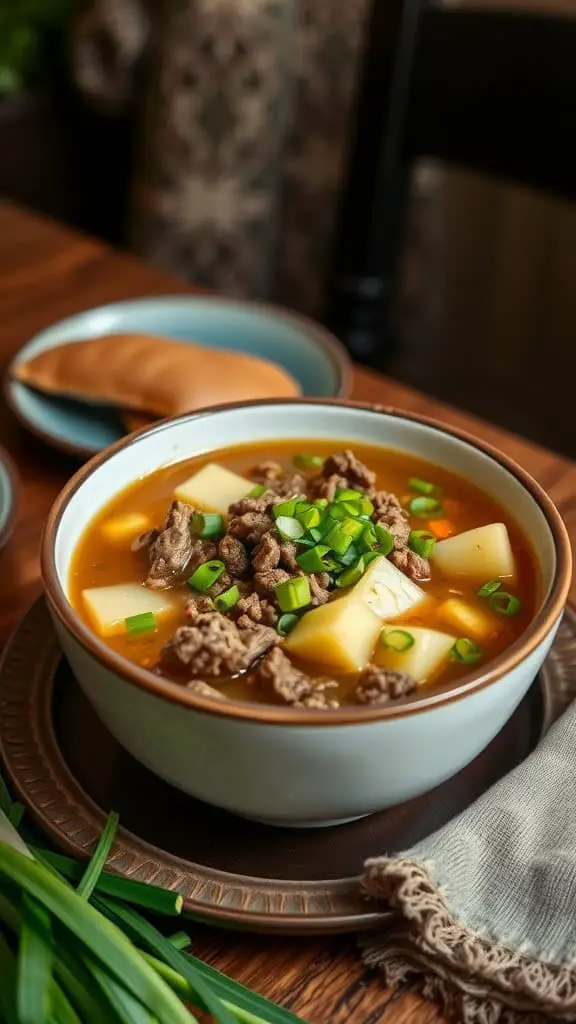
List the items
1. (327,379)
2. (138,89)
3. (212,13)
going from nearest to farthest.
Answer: (327,379)
(212,13)
(138,89)

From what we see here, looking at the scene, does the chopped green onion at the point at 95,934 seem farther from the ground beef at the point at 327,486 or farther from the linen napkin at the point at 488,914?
the ground beef at the point at 327,486

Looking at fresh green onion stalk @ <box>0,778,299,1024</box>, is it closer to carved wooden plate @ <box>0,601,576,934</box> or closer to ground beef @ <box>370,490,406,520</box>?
carved wooden plate @ <box>0,601,576,934</box>

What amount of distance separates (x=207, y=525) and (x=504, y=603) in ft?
1.24

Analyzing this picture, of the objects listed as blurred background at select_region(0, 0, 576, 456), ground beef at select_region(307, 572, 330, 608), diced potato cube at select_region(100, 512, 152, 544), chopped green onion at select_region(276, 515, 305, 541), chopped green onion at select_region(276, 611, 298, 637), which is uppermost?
chopped green onion at select_region(276, 515, 305, 541)

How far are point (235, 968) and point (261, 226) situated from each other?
3.46 m

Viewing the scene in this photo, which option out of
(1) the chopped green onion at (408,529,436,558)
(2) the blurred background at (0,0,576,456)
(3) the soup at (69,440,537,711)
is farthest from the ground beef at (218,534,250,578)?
(2) the blurred background at (0,0,576,456)

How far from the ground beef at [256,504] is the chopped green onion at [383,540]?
131 millimetres

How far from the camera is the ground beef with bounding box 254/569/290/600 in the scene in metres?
1.24

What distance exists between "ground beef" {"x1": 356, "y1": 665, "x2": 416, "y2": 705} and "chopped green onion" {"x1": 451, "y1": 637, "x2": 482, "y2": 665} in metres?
0.09

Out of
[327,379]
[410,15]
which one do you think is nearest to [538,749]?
[327,379]

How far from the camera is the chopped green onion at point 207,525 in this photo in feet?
4.44

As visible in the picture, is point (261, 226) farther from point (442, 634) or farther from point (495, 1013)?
point (495, 1013)

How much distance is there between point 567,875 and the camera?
109 centimetres

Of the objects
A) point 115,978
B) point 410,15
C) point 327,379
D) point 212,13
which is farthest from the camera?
point 212,13
